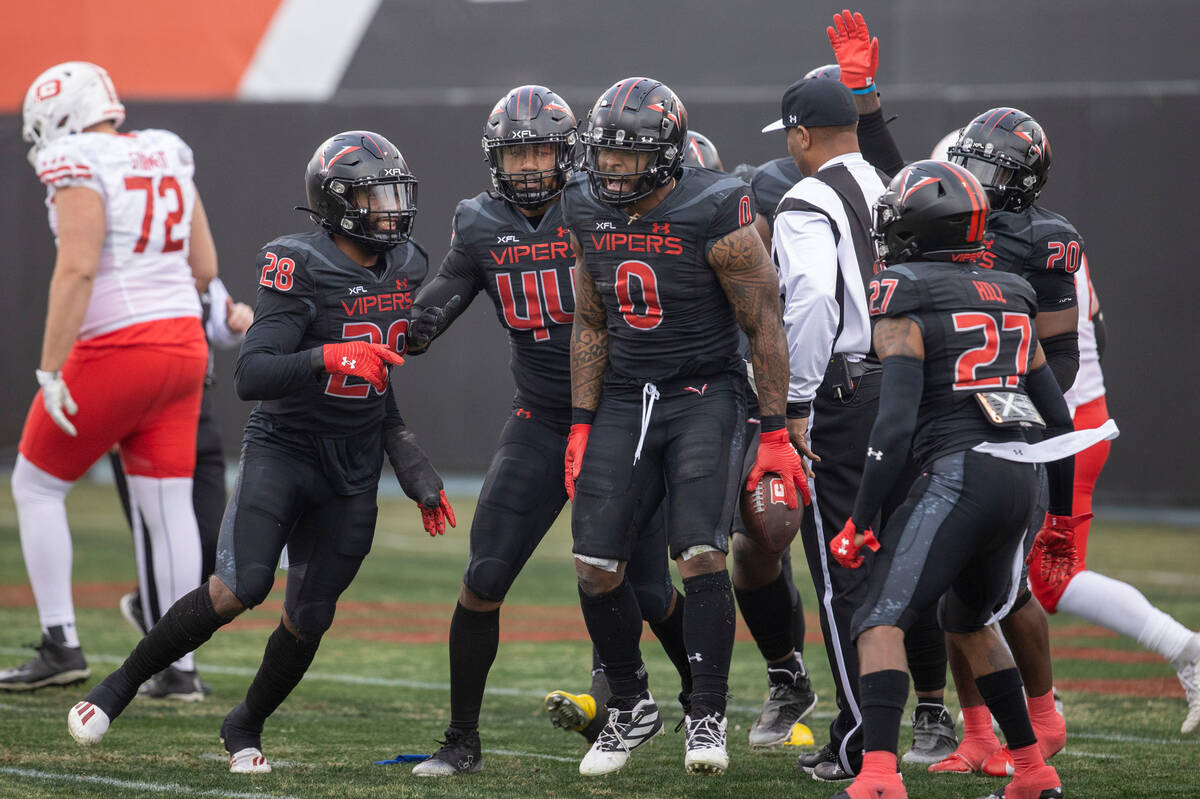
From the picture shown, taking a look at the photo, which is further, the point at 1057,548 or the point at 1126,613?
the point at 1126,613

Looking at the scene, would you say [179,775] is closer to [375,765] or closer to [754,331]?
[375,765]

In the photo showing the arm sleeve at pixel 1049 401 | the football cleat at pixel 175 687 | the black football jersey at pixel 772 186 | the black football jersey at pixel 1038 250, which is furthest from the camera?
the football cleat at pixel 175 687

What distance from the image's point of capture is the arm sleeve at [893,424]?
3977 mm

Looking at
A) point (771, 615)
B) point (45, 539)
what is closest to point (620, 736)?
point (771, 615)

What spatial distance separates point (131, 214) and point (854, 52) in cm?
286

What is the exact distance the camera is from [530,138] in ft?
16.3

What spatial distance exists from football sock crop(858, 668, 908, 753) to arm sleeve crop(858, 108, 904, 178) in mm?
2333

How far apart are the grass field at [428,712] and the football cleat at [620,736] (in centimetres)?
7

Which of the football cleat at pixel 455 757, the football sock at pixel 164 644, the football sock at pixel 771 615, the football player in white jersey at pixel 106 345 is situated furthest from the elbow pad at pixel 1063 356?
the football player in white jersey at pixel 106 345

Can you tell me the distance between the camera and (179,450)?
6.07 m

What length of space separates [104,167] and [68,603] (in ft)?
5.78

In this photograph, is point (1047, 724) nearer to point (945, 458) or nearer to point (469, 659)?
point (945, 458)

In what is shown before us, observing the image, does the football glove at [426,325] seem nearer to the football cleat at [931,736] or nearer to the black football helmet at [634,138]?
the black football helmet at [634,138]

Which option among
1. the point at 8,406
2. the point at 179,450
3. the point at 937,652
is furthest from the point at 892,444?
the point at 8,406
